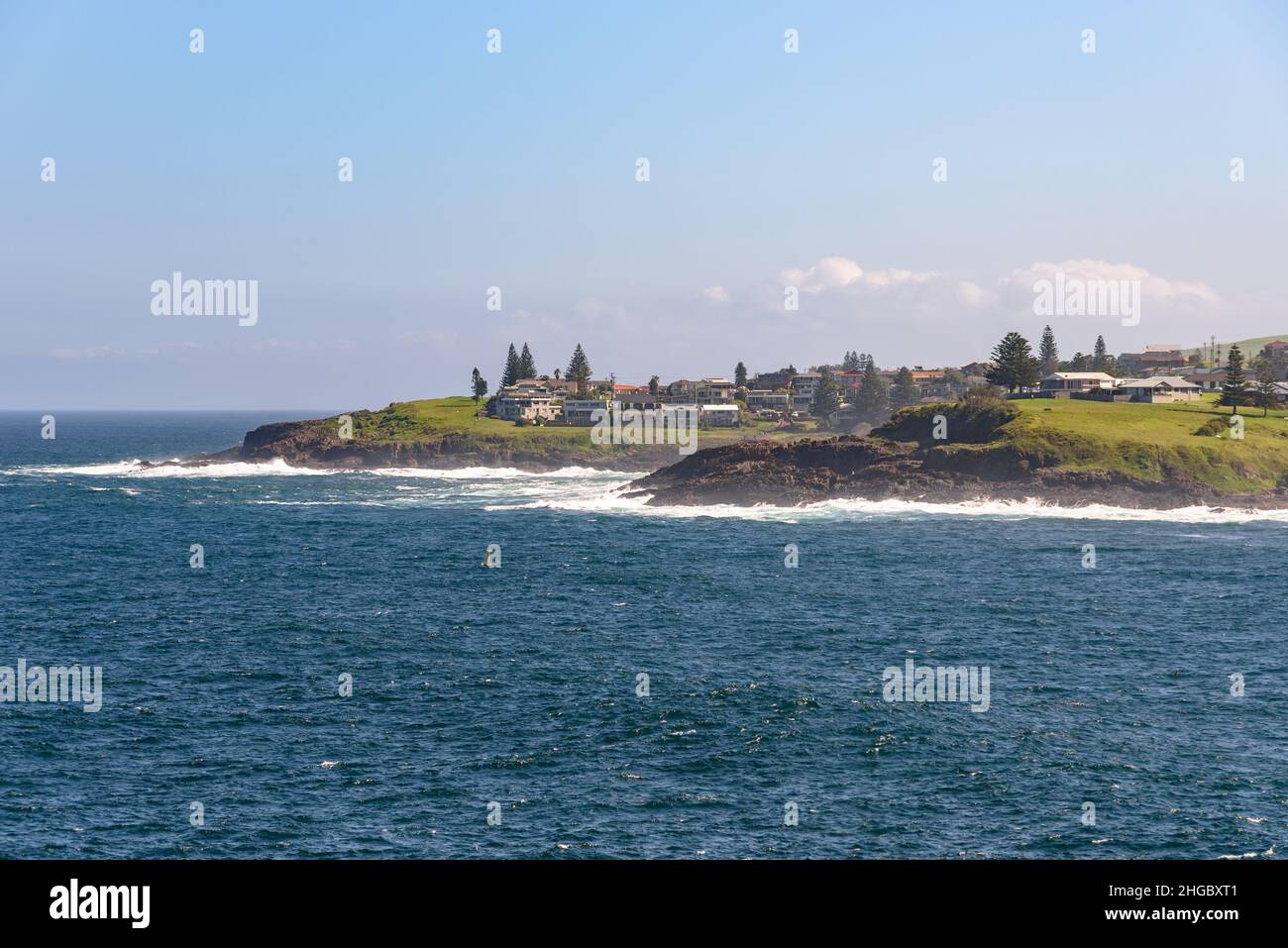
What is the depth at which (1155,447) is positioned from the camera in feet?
521

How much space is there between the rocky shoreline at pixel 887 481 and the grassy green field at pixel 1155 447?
2620 mm

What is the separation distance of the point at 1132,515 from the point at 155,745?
123 m

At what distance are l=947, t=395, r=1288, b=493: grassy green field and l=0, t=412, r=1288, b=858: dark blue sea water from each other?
97.6ft

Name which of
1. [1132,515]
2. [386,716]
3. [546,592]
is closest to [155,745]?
[386,716]

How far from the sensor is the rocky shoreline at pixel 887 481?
149250 mm

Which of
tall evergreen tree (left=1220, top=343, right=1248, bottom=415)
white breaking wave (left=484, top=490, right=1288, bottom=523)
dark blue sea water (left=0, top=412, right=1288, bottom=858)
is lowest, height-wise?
dark blue sea water (left=0, top=412, right=1288, bottom=858)

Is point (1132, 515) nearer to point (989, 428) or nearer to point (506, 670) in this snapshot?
point (989, 428)

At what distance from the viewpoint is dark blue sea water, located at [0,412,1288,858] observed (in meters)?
45.2

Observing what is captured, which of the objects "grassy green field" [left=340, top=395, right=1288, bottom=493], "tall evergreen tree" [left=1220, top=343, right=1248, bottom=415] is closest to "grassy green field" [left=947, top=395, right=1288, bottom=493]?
"grassy green field" [left=340, top=395, right=1288, bottom=493]

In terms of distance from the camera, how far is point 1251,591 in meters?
94.2

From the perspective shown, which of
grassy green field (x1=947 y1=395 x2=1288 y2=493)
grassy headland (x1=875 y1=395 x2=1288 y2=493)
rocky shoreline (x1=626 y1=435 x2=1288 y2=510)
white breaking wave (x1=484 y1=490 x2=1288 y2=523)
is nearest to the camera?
white breaking wave (x1=484 y1=490 x2=1288 y2=523)

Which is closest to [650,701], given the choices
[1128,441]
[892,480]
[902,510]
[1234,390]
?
[902,510]
